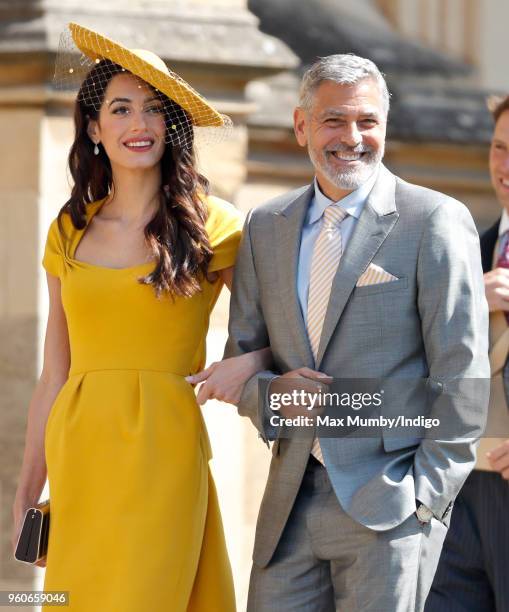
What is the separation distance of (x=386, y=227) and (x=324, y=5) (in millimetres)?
3736

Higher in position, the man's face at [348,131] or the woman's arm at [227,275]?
the man's face at [348,131]

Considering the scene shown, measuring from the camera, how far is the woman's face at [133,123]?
4629 millimetres

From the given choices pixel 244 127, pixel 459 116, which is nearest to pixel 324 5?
pixel 459 116

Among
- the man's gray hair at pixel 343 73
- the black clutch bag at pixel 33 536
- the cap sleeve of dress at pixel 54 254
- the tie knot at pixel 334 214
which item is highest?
the man's gray hair at pixel 343 73

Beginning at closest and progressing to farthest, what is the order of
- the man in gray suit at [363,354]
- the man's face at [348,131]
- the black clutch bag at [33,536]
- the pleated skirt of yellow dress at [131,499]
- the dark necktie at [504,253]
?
the man in gray suit at [363,354] < the man's face at [348,131] < the pleated skirt of yellow dress at [131,499] < the black clutch bag at [33,536] < the dark necktie at [504,253]

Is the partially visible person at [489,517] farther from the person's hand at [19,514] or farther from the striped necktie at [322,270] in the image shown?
the person's hand at [19,514]

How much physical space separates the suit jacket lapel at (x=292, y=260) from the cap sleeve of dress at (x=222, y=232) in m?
0.21

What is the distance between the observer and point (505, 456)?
4672mm

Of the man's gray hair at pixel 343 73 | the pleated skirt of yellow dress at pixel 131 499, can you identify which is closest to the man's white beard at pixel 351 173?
the man's gray hair at pixel 343 73

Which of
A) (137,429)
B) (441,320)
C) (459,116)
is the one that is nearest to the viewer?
(441,320)

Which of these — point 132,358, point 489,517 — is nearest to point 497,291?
point 489,517

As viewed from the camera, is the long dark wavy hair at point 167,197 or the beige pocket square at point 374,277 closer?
the beige pocket square at point 374,277

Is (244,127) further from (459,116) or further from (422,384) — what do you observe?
(422,384)

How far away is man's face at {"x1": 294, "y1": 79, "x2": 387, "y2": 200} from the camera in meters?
4.28
